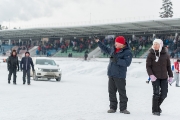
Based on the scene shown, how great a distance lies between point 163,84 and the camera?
824cm

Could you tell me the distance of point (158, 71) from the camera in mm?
8227

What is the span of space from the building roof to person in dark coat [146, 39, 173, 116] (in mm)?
32806

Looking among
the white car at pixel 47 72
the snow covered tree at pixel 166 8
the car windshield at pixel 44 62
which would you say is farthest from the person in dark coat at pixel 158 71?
the snow covered tree at pixel 166 8

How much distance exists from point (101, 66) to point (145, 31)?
12992 mm

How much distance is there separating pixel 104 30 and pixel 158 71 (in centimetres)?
4409

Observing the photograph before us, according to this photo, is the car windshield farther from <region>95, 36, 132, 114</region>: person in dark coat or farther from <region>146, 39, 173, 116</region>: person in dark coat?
<region>146, 39, 173, 116</region>: person in dark coat

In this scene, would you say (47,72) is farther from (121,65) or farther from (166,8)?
(166,8)

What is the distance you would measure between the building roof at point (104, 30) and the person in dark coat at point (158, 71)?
32806mm

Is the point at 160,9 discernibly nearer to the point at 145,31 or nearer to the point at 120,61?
the point at 145,31

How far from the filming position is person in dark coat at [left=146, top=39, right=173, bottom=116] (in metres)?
8.21

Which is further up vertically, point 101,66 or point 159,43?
point 159,43

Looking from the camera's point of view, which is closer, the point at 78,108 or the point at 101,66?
the point at 78,108

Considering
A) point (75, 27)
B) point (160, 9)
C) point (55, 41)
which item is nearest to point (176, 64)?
→ point (75, 27)

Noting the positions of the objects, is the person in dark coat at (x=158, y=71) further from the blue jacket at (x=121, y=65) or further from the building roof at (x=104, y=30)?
the building roof at (x=104, y=30)
